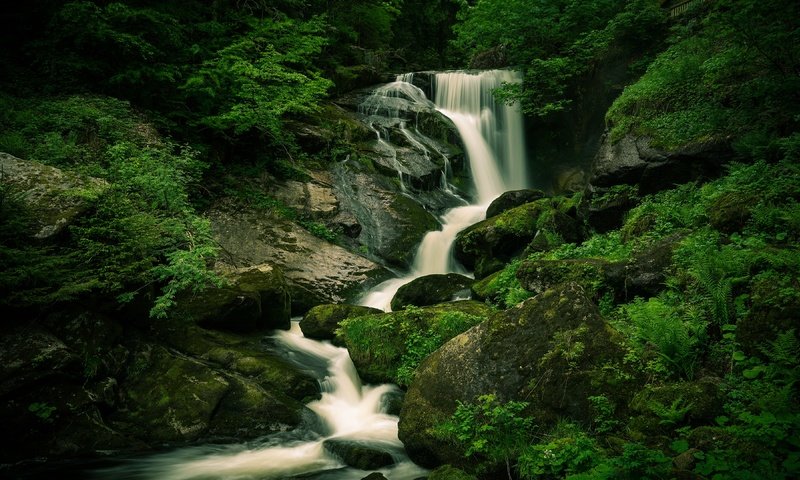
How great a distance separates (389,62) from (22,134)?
19.1 metres

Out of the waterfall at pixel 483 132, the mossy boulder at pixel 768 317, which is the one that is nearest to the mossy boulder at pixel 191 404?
the mossy boulder at pixel 768 317

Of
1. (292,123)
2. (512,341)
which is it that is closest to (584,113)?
(292,123)

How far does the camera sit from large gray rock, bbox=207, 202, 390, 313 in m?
11.4

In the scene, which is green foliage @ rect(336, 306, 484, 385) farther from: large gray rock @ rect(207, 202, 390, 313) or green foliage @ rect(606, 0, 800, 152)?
green foliage @ rect(606, 0, 800, 152)

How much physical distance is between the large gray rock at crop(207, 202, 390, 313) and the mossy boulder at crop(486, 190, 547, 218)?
4108 millimetres

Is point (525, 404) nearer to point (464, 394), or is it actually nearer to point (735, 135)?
point (464, 394)

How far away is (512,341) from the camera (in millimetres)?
5637

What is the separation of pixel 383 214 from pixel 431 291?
4617 mm

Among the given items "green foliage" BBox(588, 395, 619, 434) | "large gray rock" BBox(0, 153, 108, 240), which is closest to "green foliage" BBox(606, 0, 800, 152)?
"green foliage" BBox(588, 395, 619, 434)

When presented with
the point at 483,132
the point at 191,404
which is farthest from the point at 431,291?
the point at 483,132

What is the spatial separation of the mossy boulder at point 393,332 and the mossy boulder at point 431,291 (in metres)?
1.95

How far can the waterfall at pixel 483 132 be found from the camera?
17.2m

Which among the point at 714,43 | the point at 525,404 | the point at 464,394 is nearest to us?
the point at 525,404

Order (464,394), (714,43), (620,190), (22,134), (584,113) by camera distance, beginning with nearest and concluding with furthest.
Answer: (464,394)
(22,134)
(620,190)
(714,43)
(584,113)
